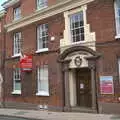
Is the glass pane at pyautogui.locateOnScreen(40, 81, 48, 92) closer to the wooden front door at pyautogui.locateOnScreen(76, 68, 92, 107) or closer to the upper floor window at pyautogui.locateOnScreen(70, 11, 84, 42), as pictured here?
the wooden front door at pyautogui.locateOnScreen(76, 68, 92, 107)

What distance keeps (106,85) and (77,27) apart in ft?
14.4

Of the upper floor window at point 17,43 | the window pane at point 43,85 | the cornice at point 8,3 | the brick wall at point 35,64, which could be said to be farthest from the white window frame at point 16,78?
the cornice at point 8,3

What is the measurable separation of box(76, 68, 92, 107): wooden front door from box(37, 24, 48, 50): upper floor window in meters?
3.49

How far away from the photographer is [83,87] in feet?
61.5

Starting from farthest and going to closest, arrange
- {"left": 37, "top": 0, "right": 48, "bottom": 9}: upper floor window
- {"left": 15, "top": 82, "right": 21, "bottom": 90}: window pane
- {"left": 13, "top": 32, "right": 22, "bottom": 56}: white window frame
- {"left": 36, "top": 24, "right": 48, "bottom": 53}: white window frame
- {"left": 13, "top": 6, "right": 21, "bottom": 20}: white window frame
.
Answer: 1. {"left": 13, "top": 6, "right": 21, "bottom": 20}: white window frame
2. {"left": 13, "top": 32, "right": 22, "bottom": 56}: white window frame
3. {"left": 15, "top": 82, "right": 21, "bottom": 90}: window pane
4. {"left": 37, "top": 0, "right": 48, "bottom": 9}: upper floor window
5. {"left": 36, "top": 24, "right": 48, "bottom": 53}: white window frame

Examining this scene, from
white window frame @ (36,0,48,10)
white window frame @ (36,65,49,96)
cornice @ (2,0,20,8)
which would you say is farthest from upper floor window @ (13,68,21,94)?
cornice @ (2,0,20,8)

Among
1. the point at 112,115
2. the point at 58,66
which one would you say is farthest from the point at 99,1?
the point at 112,115

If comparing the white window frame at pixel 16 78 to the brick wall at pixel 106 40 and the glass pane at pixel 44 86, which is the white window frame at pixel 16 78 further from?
the brick wall at pixel 106 40

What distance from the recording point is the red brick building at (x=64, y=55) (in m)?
16.6

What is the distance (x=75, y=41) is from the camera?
18781 mm

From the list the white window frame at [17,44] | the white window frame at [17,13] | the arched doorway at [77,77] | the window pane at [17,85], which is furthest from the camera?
the white window frame at [17,13]

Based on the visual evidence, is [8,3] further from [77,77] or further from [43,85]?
[77,77]

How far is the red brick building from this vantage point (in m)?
16.6

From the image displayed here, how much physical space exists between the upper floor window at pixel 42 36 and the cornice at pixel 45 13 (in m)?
0.66
